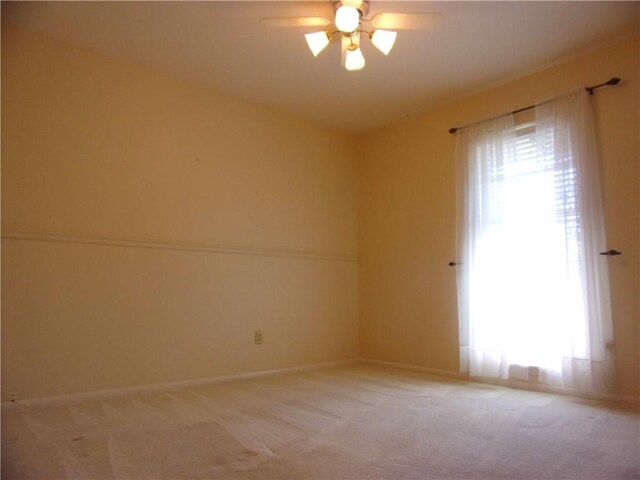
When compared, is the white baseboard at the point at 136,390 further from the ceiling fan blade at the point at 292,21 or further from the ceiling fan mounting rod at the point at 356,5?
the ceiling fan mounting rod at the point at 356,5

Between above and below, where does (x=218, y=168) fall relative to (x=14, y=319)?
above

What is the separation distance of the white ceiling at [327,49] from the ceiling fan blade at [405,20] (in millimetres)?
195

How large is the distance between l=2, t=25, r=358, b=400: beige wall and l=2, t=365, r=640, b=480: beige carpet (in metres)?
0.39

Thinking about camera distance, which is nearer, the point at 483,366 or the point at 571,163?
the point at 571,163

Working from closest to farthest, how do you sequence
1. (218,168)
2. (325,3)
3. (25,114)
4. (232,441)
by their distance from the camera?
(232,441), (325,3), (25,114), (218,168)

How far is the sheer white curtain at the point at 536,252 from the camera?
2695 millimetres

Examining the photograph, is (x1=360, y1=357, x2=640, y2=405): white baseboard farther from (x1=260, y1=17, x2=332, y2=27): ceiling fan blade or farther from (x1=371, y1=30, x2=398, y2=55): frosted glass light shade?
(x1=260, y1=17, x2=332, y2=27): ceiling fan blade

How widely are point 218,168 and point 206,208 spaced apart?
0.36 m

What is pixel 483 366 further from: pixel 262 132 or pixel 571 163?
pixel 262 132

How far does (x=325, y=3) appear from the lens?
243cm

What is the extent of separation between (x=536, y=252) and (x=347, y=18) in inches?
80.2

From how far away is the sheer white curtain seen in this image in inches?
106

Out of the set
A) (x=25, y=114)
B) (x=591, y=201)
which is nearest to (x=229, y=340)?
(x=25, y=114)

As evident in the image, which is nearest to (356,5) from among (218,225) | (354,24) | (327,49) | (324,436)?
(354,24)
